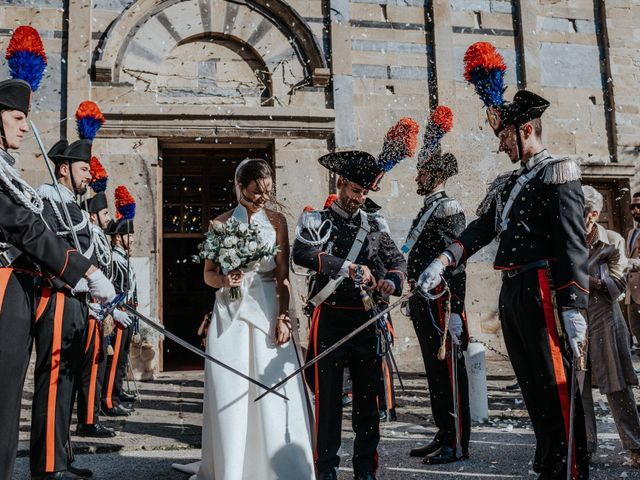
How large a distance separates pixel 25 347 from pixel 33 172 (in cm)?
591

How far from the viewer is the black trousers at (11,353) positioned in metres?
2.79

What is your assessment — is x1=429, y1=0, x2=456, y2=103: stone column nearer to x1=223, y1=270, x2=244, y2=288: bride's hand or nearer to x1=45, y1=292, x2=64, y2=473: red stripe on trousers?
x1=223, y1=270, x2=244, y2=288: bride's hand

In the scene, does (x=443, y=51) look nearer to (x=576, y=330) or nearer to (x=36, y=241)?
(x=576, y=330)

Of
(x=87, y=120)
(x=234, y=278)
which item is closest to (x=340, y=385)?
(x=234, y=278)

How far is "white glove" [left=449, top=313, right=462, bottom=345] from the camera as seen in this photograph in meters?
4.34

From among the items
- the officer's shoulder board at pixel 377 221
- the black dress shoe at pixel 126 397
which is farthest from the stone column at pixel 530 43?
the black dress shoe at pixel 126 397

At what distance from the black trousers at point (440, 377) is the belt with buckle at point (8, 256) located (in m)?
2.60

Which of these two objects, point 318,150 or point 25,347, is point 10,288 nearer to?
point 25,347

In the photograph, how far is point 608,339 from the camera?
14.1 feet

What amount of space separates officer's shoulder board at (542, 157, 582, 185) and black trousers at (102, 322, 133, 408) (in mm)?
4515

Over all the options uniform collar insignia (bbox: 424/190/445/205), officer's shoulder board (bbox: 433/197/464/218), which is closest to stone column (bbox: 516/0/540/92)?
uniform collar insignia (bbox: 424/190/445/205)

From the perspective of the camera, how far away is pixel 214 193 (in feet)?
37.4

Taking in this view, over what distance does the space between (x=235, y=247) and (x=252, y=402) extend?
0.88m

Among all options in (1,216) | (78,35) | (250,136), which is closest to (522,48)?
(250,136)
